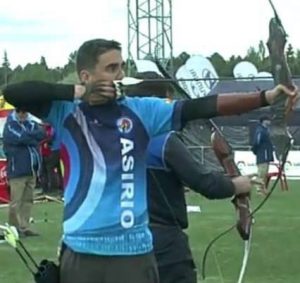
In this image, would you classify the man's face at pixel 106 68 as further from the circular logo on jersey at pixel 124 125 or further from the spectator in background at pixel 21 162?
the spectator in background at pixel 21 162

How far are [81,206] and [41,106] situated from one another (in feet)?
1.61

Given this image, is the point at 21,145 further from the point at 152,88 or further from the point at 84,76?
the point at 84,76

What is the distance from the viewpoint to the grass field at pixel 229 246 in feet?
36.9

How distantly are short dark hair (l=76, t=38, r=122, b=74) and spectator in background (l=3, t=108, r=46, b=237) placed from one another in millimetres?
10386

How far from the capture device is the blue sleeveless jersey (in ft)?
16.2

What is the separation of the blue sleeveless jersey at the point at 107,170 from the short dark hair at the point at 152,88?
353mm

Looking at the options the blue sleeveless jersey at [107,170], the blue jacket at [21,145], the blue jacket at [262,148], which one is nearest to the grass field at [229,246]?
the blue jacket at [21,145]

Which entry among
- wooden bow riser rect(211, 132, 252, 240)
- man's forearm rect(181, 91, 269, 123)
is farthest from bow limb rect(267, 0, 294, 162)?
wooden bow riser rect(211, 132, 252, 240)

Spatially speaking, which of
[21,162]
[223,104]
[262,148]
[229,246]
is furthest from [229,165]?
[262,148]

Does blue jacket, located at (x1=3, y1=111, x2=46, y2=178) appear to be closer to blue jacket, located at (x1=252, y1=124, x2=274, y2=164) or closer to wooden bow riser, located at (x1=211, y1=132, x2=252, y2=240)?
wooden bow riser, located at (x1=211, y1=132, x2=252, y2=240)

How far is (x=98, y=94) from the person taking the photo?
4.92 meters

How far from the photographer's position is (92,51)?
4.98 metres

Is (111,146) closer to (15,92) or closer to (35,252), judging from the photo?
(15,92)

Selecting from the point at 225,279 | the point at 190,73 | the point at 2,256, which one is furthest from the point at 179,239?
the point at 190,73
